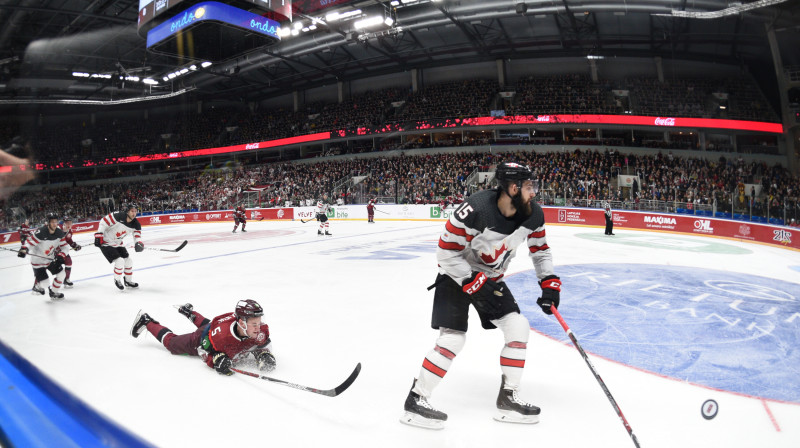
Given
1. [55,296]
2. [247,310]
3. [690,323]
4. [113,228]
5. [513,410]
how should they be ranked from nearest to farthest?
[513,410] < [247,310] < [690,323] < [55,296] < [113,228]

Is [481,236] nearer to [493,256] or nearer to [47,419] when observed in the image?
[493,256]

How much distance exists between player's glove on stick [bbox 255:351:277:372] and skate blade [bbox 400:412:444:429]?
1.49m

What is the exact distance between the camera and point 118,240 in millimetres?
7523

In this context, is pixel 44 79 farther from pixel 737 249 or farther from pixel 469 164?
pixel 469 164

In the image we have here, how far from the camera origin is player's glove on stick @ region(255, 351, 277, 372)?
3.72m

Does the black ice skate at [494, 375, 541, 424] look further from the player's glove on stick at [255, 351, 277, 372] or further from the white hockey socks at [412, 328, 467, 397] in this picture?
the player's glove on stick at [255, 351, 277, 372]

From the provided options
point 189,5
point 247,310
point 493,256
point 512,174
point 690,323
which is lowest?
point 690,323

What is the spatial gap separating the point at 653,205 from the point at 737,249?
571 centimetres

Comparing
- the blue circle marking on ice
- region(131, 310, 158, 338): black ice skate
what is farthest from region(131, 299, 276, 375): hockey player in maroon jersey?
the blue circle marking on ice

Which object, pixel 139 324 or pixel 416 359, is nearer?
pixel 416 359

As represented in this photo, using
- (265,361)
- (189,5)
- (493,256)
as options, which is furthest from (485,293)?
(189,5)

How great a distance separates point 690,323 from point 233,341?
5.13m

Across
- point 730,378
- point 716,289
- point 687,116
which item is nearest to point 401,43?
point 687,116

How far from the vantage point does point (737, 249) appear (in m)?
12.1
